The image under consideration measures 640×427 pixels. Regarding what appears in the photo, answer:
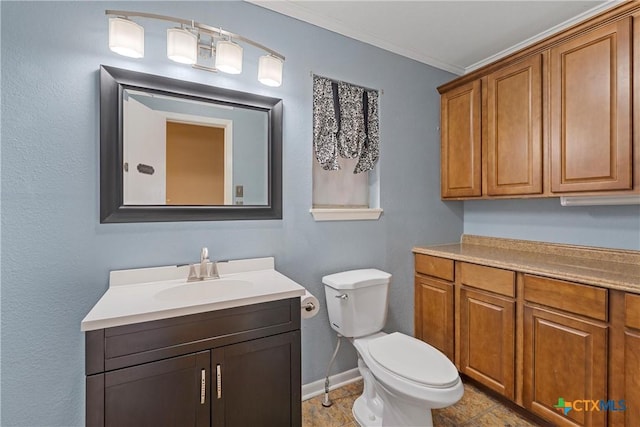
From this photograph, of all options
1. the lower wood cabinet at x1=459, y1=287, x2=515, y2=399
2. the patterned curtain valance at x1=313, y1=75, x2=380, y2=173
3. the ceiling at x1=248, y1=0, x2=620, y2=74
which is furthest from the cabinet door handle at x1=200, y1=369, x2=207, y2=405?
the ceiling at x1=248, y1=0, x2=620, y2=74

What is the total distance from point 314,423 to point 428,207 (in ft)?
5.66

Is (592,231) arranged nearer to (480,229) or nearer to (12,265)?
(480,229)

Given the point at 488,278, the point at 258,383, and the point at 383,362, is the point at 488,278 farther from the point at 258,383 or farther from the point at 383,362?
the point at 258,383

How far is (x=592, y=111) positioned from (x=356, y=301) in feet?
5.45

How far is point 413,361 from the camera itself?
149cm

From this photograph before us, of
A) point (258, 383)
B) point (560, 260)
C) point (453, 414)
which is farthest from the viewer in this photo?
point (560, 260)

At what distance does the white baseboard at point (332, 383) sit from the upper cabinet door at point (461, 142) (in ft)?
5.12

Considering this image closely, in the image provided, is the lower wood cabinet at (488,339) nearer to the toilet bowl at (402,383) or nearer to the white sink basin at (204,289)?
the toilet bowl at (402,383)

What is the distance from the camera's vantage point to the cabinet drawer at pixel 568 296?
139 cm

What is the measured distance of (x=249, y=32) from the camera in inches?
66.8

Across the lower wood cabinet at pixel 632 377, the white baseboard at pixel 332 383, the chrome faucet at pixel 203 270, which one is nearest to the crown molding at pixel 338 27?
the chrome faucet at pixel 203 270

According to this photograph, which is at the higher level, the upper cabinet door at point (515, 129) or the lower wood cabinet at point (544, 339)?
the upper cabinet door at point (515, 129)

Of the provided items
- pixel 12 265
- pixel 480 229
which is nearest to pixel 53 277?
pixel 12 265

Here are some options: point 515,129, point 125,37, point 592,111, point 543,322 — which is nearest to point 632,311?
point 543,322
